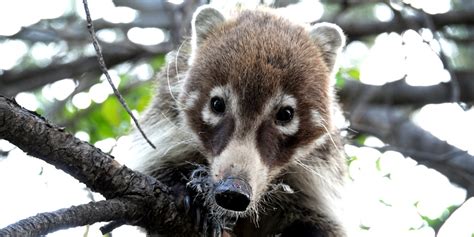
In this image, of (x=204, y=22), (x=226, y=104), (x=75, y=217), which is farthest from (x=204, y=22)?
(x=75, y=217)

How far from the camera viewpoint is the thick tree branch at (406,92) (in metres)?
8.42

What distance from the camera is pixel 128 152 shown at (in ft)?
18.7

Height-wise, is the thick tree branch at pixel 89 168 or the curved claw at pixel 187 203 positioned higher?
the thick tree branch at pixel 89 168

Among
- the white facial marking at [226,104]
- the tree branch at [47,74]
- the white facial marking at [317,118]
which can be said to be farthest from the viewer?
the tree branch at [47,74]

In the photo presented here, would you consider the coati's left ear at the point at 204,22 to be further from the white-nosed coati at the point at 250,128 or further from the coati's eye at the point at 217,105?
the coati's eye at the point at 217,105

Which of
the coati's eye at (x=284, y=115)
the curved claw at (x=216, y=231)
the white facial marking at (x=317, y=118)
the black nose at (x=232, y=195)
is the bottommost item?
the white facial marking at (x=317, y=118)

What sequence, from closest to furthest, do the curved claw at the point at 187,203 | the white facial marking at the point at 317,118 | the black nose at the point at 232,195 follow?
the black nose at the point at 232,195
the curved claw at the point at 187,203
the white facial marking at the point at 317,118

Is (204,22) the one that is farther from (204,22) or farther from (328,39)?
(328,39)

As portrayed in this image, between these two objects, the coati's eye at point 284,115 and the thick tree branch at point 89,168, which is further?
the coati's eye at point 284,115

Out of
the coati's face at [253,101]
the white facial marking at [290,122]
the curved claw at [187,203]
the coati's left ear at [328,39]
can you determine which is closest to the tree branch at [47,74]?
the coati's left ear at [328,39]

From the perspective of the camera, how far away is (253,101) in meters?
4.60

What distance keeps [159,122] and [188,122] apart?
469 mm

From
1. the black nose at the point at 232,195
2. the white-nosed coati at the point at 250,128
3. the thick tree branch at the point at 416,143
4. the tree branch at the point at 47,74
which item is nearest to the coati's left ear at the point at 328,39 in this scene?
the white-nosed coati at the point at 250,128

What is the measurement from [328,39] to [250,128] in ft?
4.07
